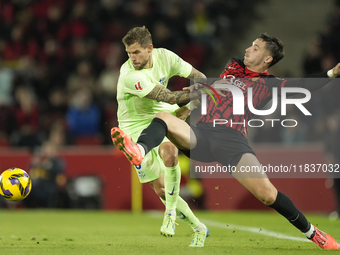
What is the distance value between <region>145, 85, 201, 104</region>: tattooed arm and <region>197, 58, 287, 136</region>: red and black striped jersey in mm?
152

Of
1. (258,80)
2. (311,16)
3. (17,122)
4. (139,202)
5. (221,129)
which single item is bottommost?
(139,202)

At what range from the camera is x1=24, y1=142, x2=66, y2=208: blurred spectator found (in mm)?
11070

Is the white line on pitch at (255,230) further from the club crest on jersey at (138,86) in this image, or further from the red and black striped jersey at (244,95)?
the club crest on jersey at (138,86)

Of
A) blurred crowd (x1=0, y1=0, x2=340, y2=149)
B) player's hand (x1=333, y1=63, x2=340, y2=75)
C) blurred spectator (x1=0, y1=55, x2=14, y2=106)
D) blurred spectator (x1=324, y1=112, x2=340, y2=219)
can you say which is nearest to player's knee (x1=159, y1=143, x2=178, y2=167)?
player's hand (x1=333, y1=63, x2=340, y2=75)

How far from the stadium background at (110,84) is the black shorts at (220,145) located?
478 centimetres

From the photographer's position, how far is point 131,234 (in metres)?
6.99

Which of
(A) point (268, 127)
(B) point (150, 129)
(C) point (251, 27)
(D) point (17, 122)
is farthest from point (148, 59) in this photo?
(C) point (251, 27)

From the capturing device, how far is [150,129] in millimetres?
4891

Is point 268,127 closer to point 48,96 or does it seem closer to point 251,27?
point 251,27

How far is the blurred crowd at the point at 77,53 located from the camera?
11852 millimetres

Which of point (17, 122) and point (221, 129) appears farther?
point (17, 122)

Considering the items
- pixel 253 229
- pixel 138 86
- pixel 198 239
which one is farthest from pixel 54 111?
pixel 198 239

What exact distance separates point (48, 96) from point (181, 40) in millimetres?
3244

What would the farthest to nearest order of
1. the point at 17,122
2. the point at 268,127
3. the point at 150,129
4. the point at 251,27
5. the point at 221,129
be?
the point at 251,27 → the point at 17,122 → the point at 268,127 → the point at 221,129 → the point at 150,129
